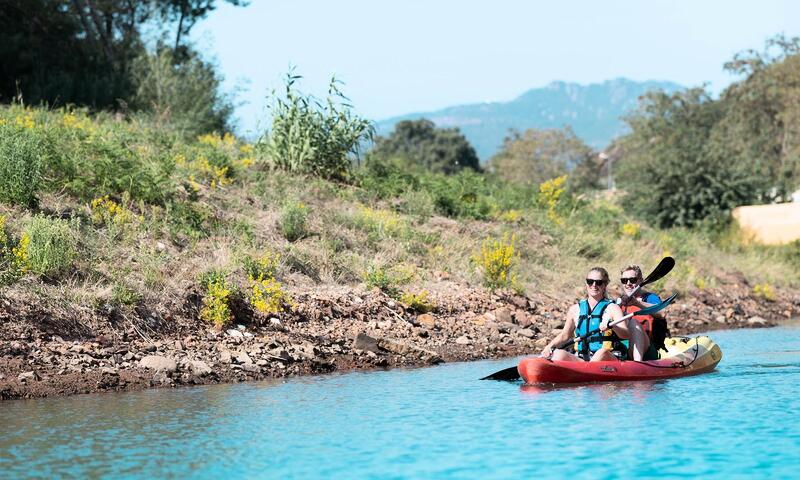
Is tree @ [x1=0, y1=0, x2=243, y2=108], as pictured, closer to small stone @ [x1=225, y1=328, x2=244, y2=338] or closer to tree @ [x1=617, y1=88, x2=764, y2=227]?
small stone @ [x1=225, y1=328, x2=244, y2=338]

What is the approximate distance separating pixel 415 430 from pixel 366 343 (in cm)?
505

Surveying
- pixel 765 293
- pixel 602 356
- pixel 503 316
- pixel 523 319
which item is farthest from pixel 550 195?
pixel 602 356

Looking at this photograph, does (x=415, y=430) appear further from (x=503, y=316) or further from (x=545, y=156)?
(x=545, y=156)

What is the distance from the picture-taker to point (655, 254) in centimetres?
2683

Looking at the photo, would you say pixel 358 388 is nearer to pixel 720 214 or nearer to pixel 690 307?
pixel 690 307

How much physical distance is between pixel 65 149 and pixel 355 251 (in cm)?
522

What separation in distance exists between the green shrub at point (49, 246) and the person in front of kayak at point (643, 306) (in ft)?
24.0

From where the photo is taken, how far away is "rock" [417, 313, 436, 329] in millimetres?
16938

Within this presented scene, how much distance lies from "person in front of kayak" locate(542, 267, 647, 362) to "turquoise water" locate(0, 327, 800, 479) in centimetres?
52

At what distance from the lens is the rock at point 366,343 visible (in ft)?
49.8

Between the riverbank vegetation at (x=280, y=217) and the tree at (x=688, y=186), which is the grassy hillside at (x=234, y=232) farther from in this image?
the tree at (x=688, y=186)

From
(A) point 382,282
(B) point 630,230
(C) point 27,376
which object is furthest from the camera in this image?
(B) point 630,230

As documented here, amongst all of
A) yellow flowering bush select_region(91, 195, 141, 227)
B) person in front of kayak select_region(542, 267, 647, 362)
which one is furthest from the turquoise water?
yellow flowering bush select_region(91, 195, 141, 227)

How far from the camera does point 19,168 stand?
16.8m
